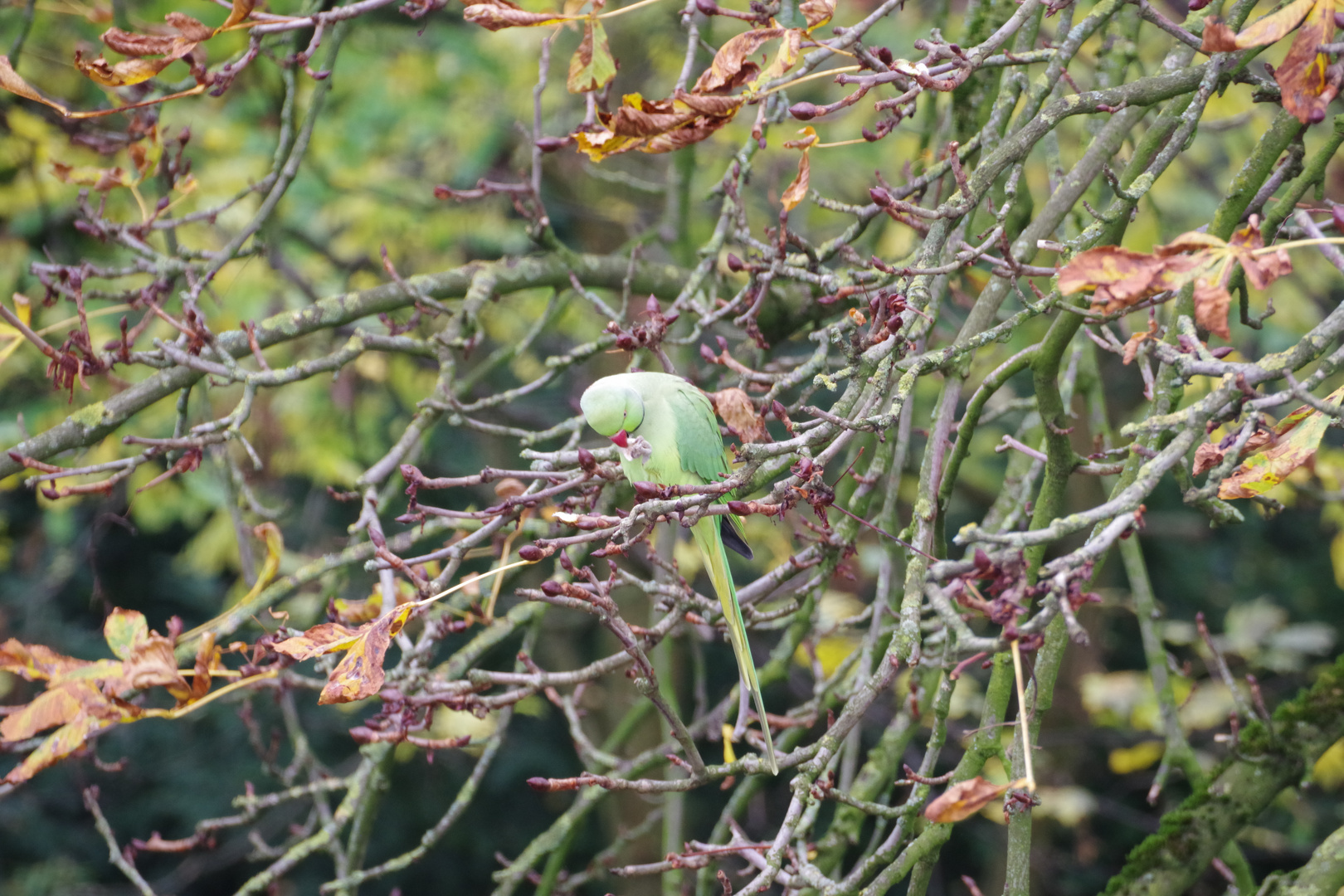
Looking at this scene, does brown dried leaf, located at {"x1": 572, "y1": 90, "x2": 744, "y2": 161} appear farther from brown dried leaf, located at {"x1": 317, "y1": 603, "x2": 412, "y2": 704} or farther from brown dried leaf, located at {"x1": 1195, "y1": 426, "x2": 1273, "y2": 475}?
brown dried leaf, located at {"x1": 1195, "y1": 426, "x2": 1273, "y2": 475}

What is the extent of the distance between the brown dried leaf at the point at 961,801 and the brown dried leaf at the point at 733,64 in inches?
38.0

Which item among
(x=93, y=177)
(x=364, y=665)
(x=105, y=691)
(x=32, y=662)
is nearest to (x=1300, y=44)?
(x=364, y=665)

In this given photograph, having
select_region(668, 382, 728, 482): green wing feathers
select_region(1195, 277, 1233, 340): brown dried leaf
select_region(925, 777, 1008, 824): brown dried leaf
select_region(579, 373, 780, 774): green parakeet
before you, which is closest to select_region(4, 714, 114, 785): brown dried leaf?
select_region(579, 373, 780, 774): green parakeet

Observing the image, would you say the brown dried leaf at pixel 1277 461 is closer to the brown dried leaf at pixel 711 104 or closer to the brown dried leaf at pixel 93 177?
the brown dried leaf at pixel 711 104

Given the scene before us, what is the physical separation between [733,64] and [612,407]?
1.83ft

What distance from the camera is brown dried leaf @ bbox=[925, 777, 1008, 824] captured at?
45.6 inches

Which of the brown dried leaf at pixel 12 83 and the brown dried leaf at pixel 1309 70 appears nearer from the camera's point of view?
the brown dried leaf at pixel 1309 70

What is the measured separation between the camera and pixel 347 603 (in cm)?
206

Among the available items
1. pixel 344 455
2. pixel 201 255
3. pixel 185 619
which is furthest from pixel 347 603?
pixel 185 619

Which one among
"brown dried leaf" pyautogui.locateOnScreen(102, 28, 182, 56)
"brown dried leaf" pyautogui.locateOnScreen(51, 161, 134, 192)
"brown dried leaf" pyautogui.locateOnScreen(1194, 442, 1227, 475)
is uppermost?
"brown dried leaf" pyautogui.locateOnScreen(102, 28, 182, 56)

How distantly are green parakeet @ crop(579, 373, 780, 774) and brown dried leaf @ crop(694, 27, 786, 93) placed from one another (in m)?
0.50

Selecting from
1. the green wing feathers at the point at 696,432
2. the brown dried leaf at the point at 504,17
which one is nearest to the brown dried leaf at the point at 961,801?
the green wing feathers at the point at 696,432

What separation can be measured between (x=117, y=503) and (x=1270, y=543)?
328 inches

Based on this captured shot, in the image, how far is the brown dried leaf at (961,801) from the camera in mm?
1158
